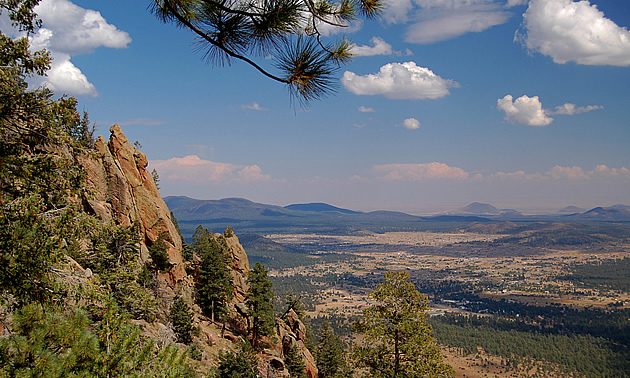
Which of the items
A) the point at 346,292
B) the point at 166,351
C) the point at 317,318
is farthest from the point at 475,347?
the point at 166,351

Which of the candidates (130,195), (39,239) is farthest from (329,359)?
(39,239)

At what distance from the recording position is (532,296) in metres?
195

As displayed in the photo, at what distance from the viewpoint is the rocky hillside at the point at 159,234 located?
30.6m

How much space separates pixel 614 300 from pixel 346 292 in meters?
119

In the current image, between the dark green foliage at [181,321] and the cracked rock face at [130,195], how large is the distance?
6.76 m

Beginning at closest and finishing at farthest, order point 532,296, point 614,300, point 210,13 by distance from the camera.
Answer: point 210,13 < point 614,300 < point 532,296

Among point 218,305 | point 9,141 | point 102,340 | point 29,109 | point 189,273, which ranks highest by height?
point 29,109

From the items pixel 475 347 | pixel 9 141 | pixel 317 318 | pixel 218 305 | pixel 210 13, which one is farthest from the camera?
pixel 317 318

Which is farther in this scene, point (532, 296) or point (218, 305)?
point (532, 296)

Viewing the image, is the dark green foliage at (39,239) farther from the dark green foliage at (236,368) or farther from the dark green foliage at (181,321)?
the dark green foliage at (181,321)

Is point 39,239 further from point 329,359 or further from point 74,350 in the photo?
point 329,359

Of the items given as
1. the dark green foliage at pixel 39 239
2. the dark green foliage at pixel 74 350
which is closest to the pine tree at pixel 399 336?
the dark green foliage at pixel 74 350

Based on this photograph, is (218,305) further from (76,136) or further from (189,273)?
(76,136)

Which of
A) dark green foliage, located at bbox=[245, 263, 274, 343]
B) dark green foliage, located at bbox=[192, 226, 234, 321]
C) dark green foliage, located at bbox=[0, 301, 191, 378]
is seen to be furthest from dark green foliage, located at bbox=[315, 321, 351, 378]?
dark green foliage, located at bbox=[0, 301, 191, 378]
